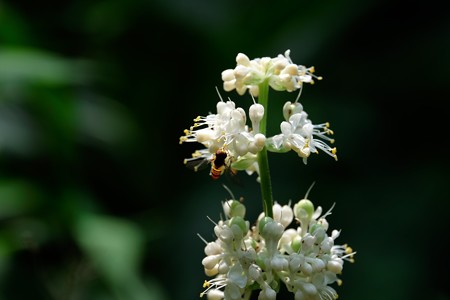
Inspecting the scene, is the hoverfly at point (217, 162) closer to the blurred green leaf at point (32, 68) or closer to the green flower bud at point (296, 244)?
the green flower bud at point (296, 244)

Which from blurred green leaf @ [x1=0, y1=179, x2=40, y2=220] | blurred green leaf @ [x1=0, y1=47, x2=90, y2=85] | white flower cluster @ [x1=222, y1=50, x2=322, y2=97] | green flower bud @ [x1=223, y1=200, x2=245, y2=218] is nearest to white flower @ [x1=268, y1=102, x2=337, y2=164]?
white flower cluster @ [x1=222, y1=50, x2=322, y2=97]

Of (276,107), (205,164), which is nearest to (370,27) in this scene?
(276,107)

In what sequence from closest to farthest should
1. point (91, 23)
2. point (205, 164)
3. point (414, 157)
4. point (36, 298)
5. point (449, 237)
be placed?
1. point (205, 164)
2. point (36, 298)
3. point (449, 237)
4. point (414, 157)
5. point (91, 23)

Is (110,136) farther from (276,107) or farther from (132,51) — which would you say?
(276,107)

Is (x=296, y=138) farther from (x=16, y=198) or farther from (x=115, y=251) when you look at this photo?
(x=16, y=198)

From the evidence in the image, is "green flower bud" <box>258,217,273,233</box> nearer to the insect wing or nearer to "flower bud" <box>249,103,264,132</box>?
"flower bud" <box>249,103,264,132</box>

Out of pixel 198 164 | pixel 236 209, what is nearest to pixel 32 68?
pixel 198 164
